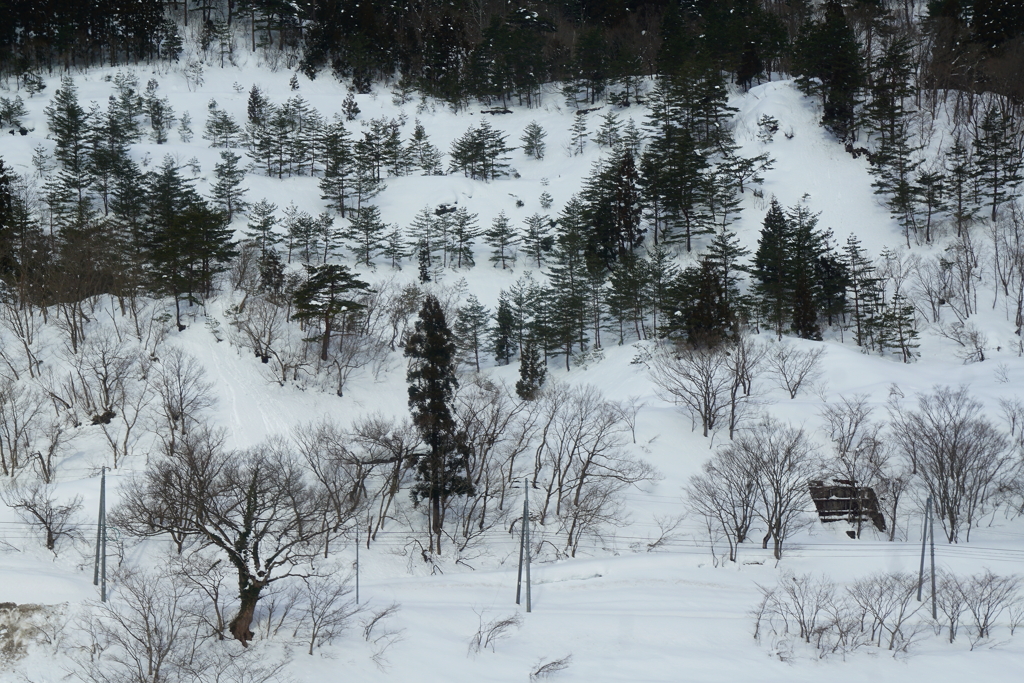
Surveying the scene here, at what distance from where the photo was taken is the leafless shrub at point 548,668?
23812 mm

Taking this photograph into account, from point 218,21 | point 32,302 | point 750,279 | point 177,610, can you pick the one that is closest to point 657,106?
point 750,279

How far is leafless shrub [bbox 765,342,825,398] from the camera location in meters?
40.2

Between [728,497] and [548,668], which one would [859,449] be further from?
[548,668]

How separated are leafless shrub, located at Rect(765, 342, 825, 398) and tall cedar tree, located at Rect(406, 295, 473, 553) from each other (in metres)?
19.0

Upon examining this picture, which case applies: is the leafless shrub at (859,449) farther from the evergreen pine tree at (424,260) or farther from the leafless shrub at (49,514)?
the leafless shrub at (49,514)

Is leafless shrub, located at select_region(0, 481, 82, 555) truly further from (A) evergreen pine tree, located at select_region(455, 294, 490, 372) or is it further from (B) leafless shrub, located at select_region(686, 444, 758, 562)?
(B) leafless shrub, located at select_region(686, 444, 758, 562)

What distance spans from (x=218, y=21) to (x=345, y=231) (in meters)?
60.3

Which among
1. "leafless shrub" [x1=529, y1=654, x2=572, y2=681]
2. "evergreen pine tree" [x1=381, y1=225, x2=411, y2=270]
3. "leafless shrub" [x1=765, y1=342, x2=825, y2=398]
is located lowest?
"leafless shrub" [x1=529, y1=654, x2=572, y2=681]

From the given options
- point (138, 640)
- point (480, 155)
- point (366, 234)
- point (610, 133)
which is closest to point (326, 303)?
point (366, 234)

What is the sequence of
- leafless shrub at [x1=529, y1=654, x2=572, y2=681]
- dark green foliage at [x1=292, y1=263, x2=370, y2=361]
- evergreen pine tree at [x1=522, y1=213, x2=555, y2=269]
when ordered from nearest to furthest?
leafless shrub at [x1=529, y1=654, x2=572, y2=681]
dark green foliage at [x1=292, y1=263, x2=370, y2=361]
evergreen pine tree at [x1=522, y1=213, x2=555, y2=269]

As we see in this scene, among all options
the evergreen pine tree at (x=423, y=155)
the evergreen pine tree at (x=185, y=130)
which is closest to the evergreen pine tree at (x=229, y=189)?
the evergreen pine tree at (x=185, y=130)

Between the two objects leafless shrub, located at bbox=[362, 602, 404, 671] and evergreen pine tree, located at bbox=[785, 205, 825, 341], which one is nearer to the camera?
leafless shrub, located at bbox=[362, 602, 404, 671]

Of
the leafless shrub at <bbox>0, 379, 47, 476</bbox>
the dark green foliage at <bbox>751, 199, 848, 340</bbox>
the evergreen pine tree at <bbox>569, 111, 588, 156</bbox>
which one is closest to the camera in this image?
the leafless shrub at <bbox>0, 379, 47, 476</bbox>

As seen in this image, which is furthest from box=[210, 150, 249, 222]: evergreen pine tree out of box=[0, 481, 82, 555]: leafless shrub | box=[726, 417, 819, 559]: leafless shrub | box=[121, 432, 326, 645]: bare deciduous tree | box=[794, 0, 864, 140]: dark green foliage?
box=[794, 0, 864, 140]: dark green foliage
